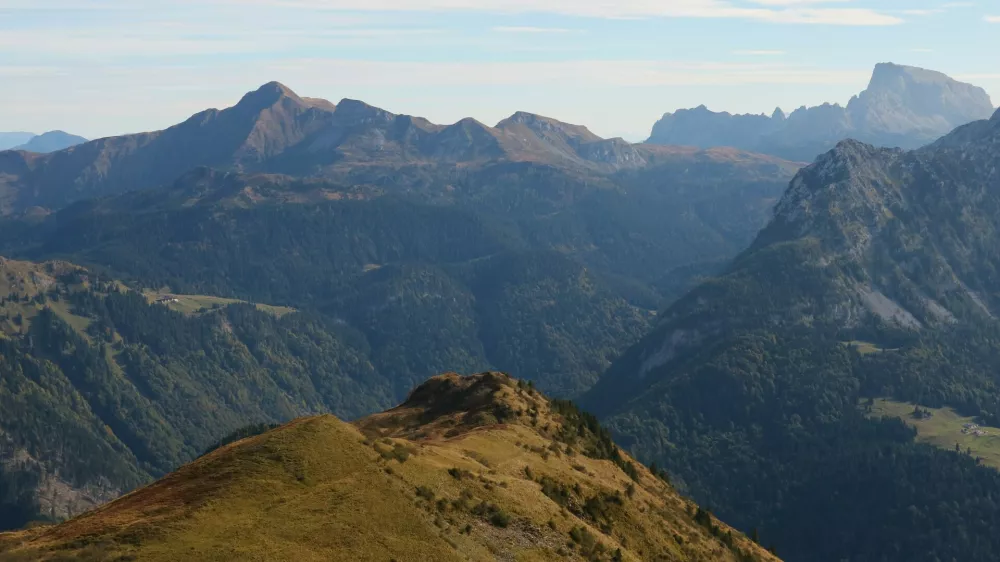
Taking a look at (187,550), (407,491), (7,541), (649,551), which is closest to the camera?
(187,550)

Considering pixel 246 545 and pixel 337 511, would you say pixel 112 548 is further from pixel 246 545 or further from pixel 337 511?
pixel 337 511

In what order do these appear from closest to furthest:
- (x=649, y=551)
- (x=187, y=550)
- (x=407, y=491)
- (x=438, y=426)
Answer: (x=187, y=550) < (x=407, y=491) < (x=649, y=551) < (x=438, y=426)

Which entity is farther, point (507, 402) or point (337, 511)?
point (507, 402)

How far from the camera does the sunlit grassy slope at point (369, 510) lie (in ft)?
336

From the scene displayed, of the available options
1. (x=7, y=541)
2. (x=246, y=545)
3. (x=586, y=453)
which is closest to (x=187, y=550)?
(x=246, y=545)

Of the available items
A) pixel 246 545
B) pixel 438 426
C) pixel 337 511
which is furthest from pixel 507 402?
pixel 246 545

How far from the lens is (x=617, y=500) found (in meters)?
157

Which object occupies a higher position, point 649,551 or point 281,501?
point 281,501

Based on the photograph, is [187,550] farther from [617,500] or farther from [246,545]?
[617,500]

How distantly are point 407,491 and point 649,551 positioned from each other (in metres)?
45.5

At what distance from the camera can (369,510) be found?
373 feet

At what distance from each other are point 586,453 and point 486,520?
65.3 metres

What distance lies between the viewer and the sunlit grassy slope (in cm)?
Answer: 10256

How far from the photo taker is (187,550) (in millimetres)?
98500
